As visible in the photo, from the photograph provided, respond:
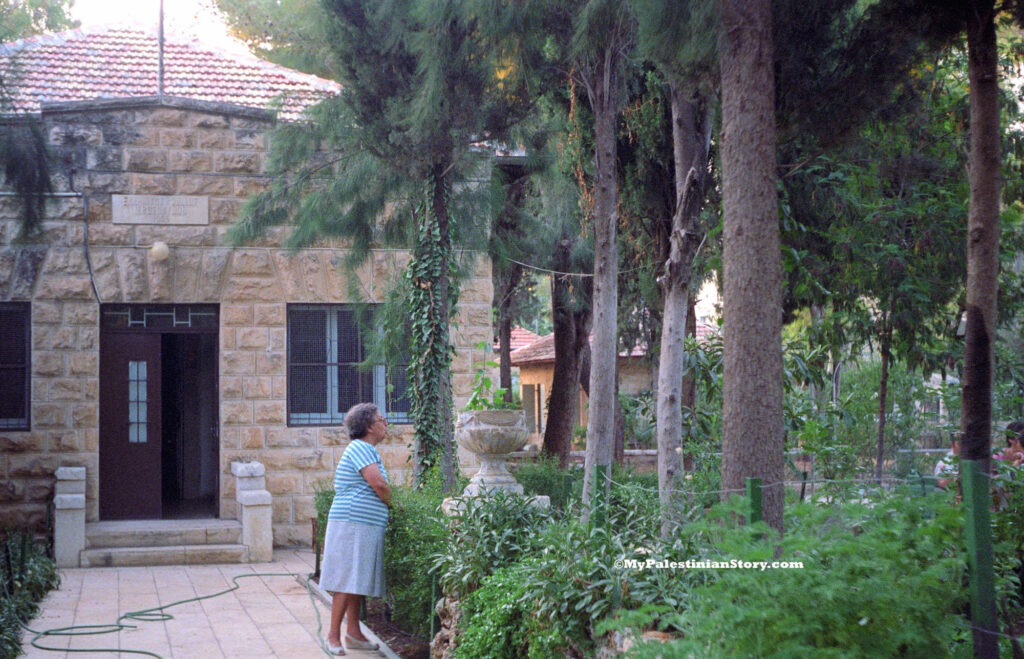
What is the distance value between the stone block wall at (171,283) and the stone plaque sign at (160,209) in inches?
3.0

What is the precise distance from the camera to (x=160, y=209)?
12.9 meters

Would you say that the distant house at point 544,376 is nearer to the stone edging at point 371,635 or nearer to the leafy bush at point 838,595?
the stone edging at point 371,635

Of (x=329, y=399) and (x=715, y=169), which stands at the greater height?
(x=715, y=169)

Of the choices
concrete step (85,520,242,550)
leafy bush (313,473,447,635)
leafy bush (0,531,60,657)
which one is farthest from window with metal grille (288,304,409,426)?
leafy bush (313,473,447,635)

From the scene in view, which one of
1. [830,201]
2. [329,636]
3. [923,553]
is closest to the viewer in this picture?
[923,553]

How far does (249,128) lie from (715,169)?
657cm

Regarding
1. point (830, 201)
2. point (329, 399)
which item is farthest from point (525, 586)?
point (329, 399)

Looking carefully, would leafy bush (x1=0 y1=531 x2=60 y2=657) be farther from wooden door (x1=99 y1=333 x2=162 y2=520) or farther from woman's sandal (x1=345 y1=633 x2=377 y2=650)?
woman's sandal (x1=345 y1=633 x2=377 y2=650)

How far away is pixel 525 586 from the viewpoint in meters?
5.27

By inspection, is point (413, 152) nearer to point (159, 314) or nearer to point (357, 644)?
point (357, 644)

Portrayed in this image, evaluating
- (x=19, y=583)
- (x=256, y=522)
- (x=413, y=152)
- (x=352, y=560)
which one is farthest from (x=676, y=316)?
(x=256, y=522)

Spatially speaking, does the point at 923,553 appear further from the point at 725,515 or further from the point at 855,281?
the point at 855,281

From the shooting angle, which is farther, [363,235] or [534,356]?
[534,356]

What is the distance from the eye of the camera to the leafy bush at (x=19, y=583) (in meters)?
7.50
